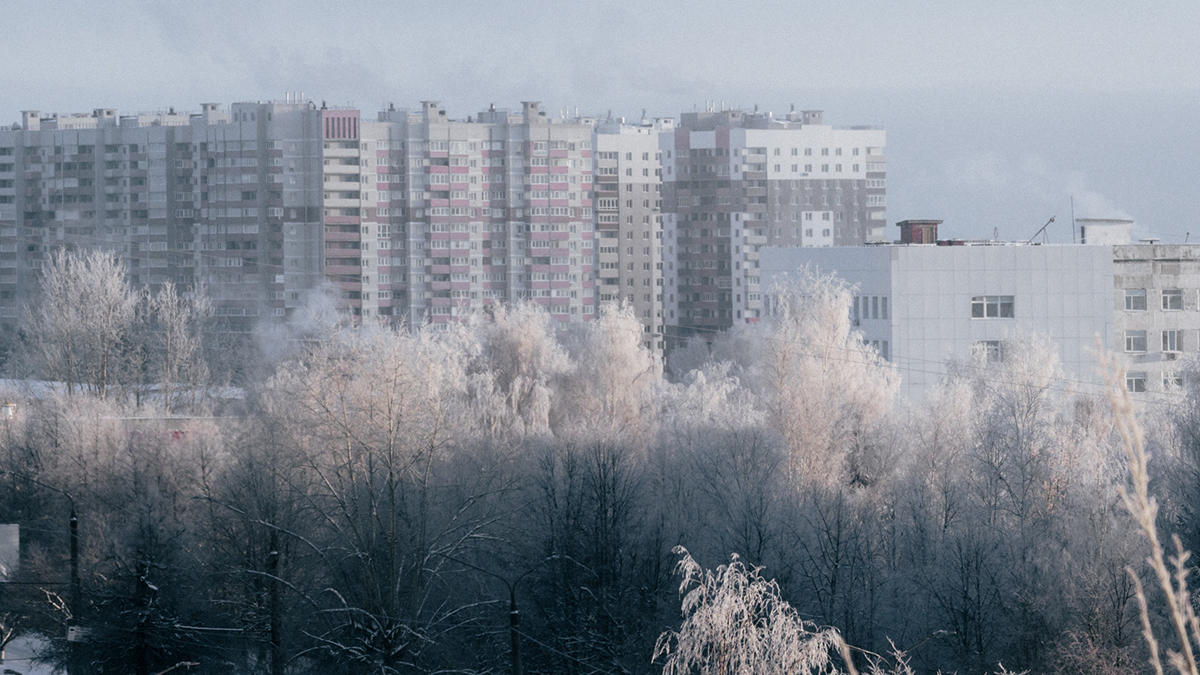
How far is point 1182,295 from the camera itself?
42969mm

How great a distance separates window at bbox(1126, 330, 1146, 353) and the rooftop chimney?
23.8 ft

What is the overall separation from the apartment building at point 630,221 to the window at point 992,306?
41698 millimetres

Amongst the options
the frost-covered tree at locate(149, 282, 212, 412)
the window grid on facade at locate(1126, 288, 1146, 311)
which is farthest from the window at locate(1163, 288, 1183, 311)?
the frost-covered tree at locate(149, 282, 212, 412)

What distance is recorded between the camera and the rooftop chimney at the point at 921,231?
44.1 m

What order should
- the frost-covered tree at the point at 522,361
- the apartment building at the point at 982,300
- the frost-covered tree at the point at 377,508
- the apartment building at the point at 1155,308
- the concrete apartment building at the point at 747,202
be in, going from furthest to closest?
the concrete apartment building at the point at 747,202 → the frost-covered tree at the point at 522,361 → the apartment building at the point at 1155,308 → the apartment building at the point at 982,300 → the frost-covered tree at the point at 377,508

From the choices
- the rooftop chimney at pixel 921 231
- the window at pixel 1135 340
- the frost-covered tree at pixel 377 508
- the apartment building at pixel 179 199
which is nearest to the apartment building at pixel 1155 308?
the window at pixel 1135 340

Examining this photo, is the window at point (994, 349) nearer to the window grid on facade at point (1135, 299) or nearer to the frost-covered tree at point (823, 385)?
the frost-covered tree at point (823, 385)

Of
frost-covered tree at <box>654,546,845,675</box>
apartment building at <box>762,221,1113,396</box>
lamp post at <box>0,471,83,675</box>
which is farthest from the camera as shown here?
apartment building at <box>762,221,1113,396</box>

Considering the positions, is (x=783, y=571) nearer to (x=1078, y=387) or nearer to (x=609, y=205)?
(x=1078, y=387)

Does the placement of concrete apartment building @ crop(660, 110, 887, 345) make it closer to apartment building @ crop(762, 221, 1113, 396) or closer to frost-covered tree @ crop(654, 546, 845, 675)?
apartment building @ crop(762, 221, 1113, 396)

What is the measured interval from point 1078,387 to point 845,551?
588 inches

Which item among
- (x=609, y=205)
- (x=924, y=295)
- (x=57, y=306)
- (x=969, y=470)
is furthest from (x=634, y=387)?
(x=609, y=205)

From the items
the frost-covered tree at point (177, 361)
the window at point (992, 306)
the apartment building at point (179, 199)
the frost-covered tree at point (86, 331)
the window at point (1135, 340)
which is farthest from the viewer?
the apartment building at point (179, 199)

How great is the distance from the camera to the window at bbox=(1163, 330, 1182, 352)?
42781mm
